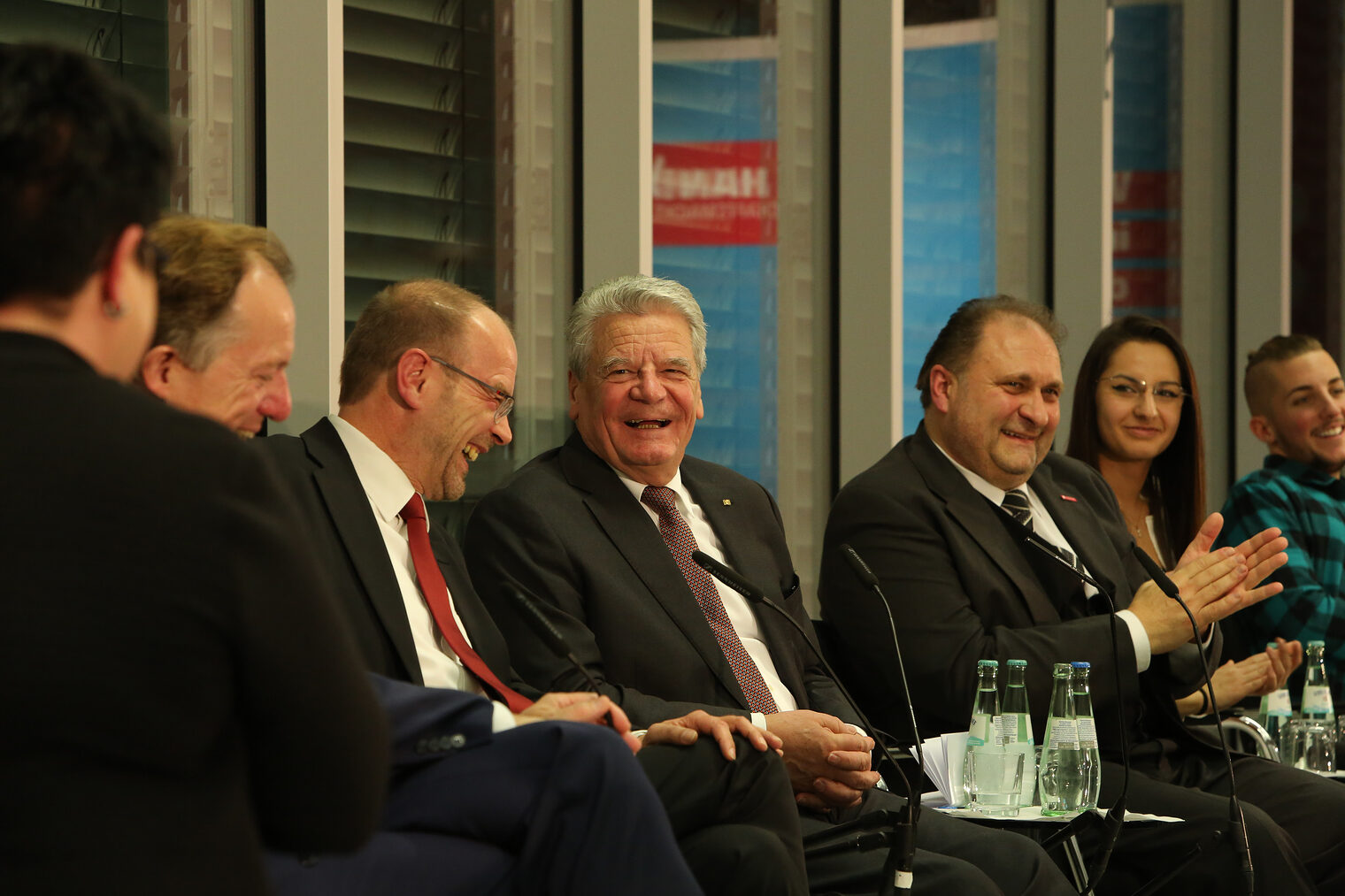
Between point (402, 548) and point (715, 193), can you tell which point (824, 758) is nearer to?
point (402, 548)

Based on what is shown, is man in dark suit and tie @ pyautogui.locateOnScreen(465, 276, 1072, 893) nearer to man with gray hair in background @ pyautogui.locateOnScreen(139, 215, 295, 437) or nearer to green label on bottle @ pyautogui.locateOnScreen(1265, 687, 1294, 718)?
man with gray hair in background @ pyautogui.locateOnScreen(139, 215, 295, 437)

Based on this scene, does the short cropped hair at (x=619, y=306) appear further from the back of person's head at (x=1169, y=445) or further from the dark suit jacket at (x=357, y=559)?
the back of person's head at (x=1169, y=445)

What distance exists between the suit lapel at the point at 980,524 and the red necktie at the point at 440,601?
123 centimetres

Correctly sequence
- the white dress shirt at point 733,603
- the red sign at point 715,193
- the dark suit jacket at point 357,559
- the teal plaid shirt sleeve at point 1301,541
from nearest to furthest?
the dark suit jacket at point 357,559, the white dress shirt at point 733,603, the teal plaid shirt sleeve at point 1301,541, the red sign at point 715,193

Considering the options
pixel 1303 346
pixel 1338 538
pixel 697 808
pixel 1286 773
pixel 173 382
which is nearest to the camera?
pixel 173 382

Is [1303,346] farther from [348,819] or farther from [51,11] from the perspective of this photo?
[348,819]

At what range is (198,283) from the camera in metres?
2.08

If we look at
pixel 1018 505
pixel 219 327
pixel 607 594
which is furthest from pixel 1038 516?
pixel 219 327

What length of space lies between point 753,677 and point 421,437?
82cm

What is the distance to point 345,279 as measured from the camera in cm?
363

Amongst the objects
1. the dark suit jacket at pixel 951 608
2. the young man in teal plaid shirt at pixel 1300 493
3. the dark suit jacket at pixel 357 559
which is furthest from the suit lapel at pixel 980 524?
the dark suit jacket at pixel 357 559

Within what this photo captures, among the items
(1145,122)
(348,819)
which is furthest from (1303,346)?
(348,819)

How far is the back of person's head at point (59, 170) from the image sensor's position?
1.10 metres

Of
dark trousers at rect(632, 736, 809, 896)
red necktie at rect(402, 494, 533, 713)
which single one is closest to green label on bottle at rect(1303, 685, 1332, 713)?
dark trousers at rect(632, 736, 809, 896)
